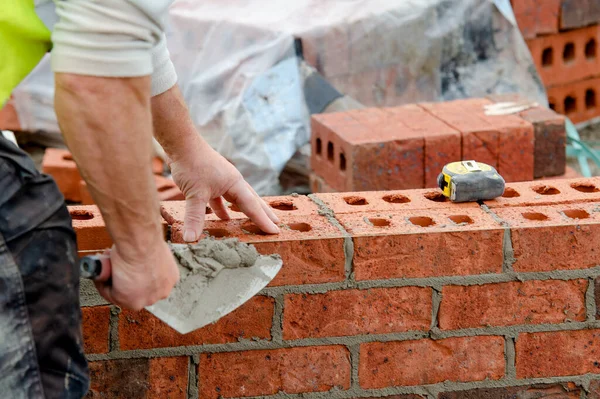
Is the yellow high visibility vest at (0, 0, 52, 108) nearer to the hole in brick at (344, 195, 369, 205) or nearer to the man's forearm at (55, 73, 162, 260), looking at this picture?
the man's forearm at (55, 73, 162, 260)

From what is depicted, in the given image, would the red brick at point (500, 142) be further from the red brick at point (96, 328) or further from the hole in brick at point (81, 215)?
the red brick at point (96, 328)

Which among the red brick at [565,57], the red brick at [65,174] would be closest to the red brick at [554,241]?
the red brick at [65,174]

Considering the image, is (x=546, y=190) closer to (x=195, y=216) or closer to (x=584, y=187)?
(x=584, y=187)

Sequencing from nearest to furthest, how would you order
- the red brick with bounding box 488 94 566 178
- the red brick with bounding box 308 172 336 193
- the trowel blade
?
the trowel blade < the red brick with bounding box 488 94 566 178 < the red brick with bounding box 308 172 336 193

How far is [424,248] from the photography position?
223 cm

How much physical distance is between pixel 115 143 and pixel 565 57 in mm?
5103

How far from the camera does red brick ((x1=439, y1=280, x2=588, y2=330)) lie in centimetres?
229

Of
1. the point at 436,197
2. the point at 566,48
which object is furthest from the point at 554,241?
the point at 566,48

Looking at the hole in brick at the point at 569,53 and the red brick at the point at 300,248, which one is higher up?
the red brick at the point at 300,248

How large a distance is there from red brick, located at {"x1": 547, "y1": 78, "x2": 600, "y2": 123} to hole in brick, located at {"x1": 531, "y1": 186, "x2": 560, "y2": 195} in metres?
3.73

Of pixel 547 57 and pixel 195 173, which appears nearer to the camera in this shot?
pixel 195 173

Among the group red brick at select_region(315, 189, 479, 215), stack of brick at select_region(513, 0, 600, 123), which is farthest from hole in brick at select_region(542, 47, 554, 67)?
red brick at select_region(315, 189, 479, 215)

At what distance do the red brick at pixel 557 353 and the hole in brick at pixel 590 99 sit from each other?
4.25m

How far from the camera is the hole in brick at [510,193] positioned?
8.17ft
